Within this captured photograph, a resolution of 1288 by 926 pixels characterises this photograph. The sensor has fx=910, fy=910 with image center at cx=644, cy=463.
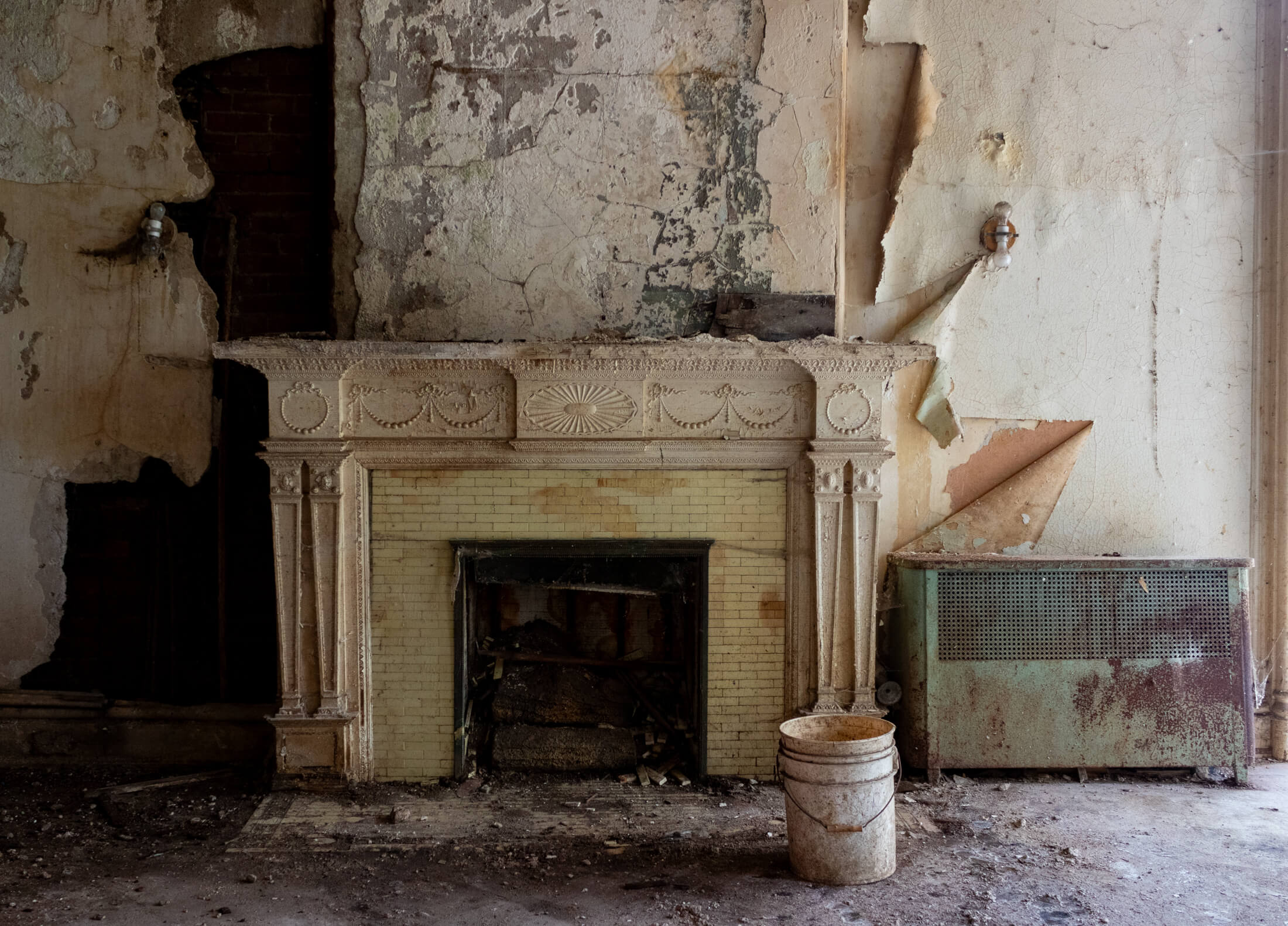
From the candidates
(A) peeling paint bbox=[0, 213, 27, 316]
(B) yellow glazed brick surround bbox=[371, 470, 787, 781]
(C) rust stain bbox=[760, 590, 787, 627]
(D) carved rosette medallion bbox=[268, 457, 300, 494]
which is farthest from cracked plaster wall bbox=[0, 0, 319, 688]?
(C) rust stain bbox=[760, 590, 787, 627]

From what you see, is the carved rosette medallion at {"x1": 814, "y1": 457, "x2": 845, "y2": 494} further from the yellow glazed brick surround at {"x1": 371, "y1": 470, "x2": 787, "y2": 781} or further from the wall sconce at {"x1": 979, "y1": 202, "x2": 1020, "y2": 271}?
the wall sconce at {"x1": 979, "y1": 202, "x2": 1020, "y2": 271}

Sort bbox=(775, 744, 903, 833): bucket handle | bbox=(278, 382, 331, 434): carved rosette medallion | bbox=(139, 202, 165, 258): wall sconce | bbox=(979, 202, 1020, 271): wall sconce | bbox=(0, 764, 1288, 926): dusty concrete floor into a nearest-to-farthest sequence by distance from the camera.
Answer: bbox=(0, 764, 1288, 926): dusty concrete floor
bbox=(775, 744, 903, 833): bucket handle
bbox=(278, 382, 331, 434): carved rosette medallion
bbox=(139, 202, 165, 258): wall sconce
bbox=(979, 202, 1020, 271): wall sconce

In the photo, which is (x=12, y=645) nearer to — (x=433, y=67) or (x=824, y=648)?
(x=433, y=67)

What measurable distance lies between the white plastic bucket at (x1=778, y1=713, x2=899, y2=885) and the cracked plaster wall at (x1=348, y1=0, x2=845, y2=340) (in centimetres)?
181

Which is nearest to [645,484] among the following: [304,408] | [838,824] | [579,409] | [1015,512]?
[579,409]

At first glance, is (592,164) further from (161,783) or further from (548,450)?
(161,783)

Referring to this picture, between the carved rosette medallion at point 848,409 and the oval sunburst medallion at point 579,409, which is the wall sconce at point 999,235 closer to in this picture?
the carved rosette medallion at point 848,409

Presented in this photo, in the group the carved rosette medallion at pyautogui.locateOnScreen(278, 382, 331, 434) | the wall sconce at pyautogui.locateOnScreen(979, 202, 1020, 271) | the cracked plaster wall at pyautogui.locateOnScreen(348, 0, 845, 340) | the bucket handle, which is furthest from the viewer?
the wall sconce at pyautogui.locateOnScreen(979, 202, 1020, 271)

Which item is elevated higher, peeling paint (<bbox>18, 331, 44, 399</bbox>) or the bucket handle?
peeling paint (<bbox>18, 331, 44, 399</bbox>)

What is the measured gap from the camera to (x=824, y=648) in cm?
383

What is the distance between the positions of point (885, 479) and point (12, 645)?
4141 mm

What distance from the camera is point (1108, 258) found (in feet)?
14.3

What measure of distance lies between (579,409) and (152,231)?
2114 millimetres

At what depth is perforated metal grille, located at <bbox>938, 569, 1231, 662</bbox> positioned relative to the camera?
12.9ft
